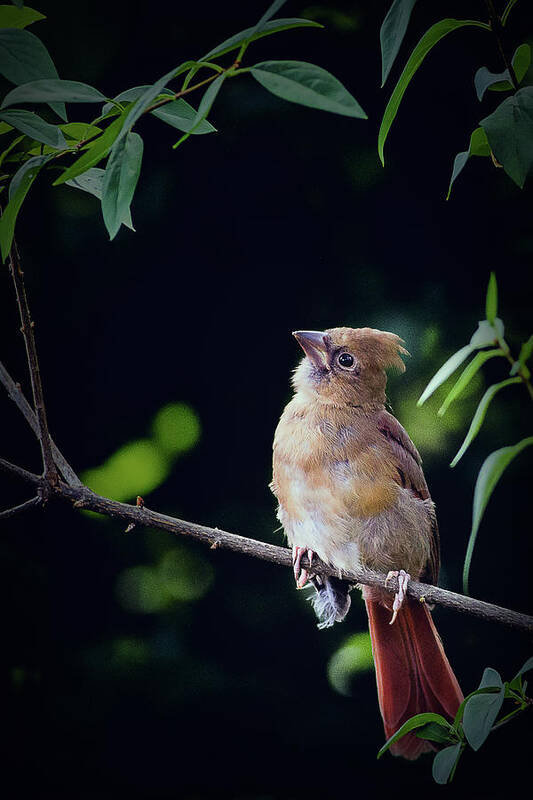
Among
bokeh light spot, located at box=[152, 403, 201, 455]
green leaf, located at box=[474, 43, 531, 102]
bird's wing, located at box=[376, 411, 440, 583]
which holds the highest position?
green leaf, located at box=[474, 43, 531, 102]

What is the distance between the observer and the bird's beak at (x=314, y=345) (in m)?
1.23

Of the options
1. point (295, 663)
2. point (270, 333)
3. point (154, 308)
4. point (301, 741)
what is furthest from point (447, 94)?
point (301, 741)

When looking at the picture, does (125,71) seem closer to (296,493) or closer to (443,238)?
(443,238)

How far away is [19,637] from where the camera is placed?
48.6 inches

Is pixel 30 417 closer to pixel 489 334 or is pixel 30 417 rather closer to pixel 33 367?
pixel 33 367

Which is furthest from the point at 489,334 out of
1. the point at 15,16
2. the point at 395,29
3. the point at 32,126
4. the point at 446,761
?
the point at 15,16

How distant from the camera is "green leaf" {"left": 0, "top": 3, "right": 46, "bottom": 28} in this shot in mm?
1001

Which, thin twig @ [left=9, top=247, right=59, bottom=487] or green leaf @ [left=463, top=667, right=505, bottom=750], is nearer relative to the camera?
green leaf @ [left=463, top=667, right=505, bottom=750]

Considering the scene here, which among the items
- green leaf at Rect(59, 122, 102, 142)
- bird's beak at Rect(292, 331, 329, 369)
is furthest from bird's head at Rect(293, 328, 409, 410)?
green leaf at Rect(59, 122, 102, 142)

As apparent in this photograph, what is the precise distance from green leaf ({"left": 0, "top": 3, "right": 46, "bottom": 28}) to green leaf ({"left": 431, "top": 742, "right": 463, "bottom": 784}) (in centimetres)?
116

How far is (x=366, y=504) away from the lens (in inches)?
47.4

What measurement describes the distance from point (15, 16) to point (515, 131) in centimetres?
69

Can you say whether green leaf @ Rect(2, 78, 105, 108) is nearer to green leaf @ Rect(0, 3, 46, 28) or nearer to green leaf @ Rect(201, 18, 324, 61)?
green leaf @ Rect(201, 18, 324, 61)

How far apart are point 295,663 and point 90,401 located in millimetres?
569
